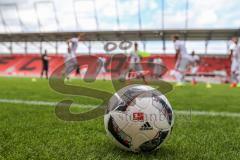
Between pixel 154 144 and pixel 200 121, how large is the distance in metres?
2.69

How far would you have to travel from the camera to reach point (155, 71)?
1246 inches

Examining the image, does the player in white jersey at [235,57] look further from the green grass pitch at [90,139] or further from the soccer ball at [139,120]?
the soccer ball at [139,120]

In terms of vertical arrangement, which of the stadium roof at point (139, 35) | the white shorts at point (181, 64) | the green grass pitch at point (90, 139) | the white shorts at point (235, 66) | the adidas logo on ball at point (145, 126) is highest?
the adidas logo on ball at point (145, 126)

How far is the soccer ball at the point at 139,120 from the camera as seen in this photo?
340 cm

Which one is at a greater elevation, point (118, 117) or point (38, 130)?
point (118, 117)

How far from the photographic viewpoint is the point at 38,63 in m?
46.6

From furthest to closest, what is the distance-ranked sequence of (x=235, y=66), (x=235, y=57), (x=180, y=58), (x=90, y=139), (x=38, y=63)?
(x=38, y=63) → (x=235, y=66) → (x=235, y=57) → (x=180, y=58) → (x=90, y=139)

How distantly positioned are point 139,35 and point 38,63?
14.2 m

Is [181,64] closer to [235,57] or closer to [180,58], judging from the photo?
[180,58]

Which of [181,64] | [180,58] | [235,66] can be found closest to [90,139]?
[180,58]

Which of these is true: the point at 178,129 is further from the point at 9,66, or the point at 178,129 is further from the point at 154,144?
the point at 9,66

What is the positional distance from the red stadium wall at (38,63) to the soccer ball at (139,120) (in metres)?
34.0

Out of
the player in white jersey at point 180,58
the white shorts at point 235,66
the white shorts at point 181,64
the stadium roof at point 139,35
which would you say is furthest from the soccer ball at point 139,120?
the stadium roof at point 139,35

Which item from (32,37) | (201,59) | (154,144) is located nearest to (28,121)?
(154,144)
